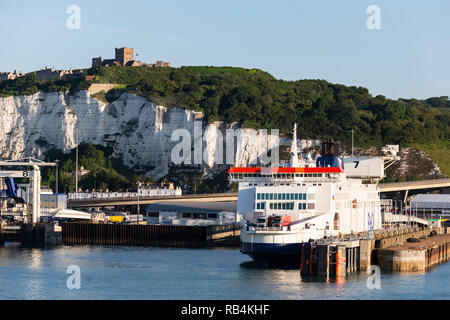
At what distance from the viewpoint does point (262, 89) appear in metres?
195

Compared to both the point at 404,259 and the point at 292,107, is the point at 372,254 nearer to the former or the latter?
the point at 404,259

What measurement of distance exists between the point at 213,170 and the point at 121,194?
2300 centimetres

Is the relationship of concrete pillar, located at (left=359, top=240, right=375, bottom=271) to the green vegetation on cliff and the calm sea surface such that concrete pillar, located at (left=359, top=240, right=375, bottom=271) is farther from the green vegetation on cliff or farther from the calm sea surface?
the green vegetation on cliff

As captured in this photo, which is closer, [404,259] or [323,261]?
[323,261]

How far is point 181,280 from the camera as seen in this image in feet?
230

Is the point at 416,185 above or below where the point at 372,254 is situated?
above

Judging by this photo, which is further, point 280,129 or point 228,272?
point 280,129

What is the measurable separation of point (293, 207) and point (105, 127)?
101716 millimetres

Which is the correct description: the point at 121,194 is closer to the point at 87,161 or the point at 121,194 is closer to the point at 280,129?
the point at 87,161

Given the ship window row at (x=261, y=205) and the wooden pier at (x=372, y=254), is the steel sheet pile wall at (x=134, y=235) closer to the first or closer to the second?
the wooden pier at (x=372, y=254)

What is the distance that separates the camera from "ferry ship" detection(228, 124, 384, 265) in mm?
74312

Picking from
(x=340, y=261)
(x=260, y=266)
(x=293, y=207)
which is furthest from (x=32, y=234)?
(x=340, y=261)

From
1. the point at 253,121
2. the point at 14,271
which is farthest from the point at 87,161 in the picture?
the point at 14,271

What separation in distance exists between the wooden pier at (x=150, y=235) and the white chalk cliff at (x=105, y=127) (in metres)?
60.4
